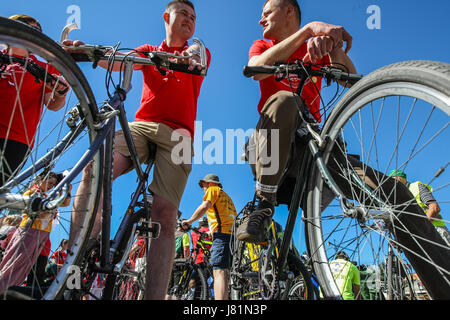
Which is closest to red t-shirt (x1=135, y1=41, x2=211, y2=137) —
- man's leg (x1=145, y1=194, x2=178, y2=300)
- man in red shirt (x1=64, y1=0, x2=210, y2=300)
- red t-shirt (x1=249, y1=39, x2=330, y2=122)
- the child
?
man in red shirt (x1=64, y1=0, x2=210, y2=300)

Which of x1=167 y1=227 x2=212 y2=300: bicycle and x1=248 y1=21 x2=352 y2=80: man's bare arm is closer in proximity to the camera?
x1=248 y1=21 x2=352 y2=80: man's bare arm

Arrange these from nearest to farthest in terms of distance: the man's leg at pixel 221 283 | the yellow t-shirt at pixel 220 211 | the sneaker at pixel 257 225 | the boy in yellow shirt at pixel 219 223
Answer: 1. the sneaker at pixel 257 225
2. the man's leg at pixel 221 283
3. the boy in yellow shirt at pixel 219 223
4. the yellow t-shirt at pixel 220 211

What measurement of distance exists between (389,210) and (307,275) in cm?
186

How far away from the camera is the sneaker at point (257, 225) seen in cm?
223

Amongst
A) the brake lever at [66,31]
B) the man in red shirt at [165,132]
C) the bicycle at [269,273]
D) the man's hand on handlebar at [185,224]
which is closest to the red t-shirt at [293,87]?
the man in red shirt at [165,132]

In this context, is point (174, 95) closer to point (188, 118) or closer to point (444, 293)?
point (188, 118)

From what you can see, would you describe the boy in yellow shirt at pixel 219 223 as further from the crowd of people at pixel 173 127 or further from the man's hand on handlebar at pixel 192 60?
the man's hand on handlebar at pixel 192 60

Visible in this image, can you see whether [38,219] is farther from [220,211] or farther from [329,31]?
[220,211]

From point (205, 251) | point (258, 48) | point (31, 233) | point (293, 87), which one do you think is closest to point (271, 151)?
point (293, 87)

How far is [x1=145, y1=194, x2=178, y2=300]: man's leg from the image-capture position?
229 centimetres

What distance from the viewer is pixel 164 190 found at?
2.56 m

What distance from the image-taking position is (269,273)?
2.82 meters

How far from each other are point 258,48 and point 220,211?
325cm

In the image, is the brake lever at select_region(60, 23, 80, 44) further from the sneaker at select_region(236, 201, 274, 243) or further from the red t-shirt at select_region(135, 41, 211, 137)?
the sneaker at select_region(236, 201, 274, 243)
